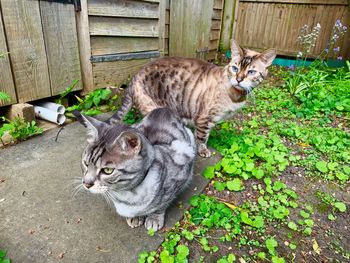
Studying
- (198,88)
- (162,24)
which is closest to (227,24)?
(162,24)

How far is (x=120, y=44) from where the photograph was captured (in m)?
3.71

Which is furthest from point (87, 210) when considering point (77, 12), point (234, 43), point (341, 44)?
point (341, 44)

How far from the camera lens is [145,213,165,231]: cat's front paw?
1.85m

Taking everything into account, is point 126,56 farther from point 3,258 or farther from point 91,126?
point 3,258

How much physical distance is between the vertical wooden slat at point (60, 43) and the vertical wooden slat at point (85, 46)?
0.26ft

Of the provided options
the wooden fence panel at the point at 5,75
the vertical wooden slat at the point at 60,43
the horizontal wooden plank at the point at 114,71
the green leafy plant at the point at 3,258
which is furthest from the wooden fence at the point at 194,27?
the green leafy plant at the point at 3,258

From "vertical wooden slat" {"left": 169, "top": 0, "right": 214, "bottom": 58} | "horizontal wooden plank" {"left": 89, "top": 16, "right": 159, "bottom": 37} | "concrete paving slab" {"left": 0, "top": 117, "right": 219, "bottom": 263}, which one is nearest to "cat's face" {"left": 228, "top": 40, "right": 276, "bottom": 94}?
"concrete paving slab" {"left": 0, "top": 117, "right": 219, "bottom": 263}

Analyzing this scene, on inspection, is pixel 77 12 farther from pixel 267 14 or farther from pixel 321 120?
pixel 267 14

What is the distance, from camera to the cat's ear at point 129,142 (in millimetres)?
1410

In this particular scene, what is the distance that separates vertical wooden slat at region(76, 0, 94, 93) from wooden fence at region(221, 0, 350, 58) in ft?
15.0

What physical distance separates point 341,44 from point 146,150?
21.1 ft

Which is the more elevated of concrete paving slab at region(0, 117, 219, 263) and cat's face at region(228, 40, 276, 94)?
cat's face at region(228, 40, 276, 94)

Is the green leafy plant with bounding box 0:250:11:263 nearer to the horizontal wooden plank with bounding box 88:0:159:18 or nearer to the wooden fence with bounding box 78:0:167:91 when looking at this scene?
the wooden fence with bounding box 78:0:167:91

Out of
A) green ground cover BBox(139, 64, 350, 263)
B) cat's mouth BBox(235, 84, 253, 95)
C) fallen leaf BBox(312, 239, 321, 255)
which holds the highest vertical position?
cat's mouth BBox(235, 84, 253, 95)
